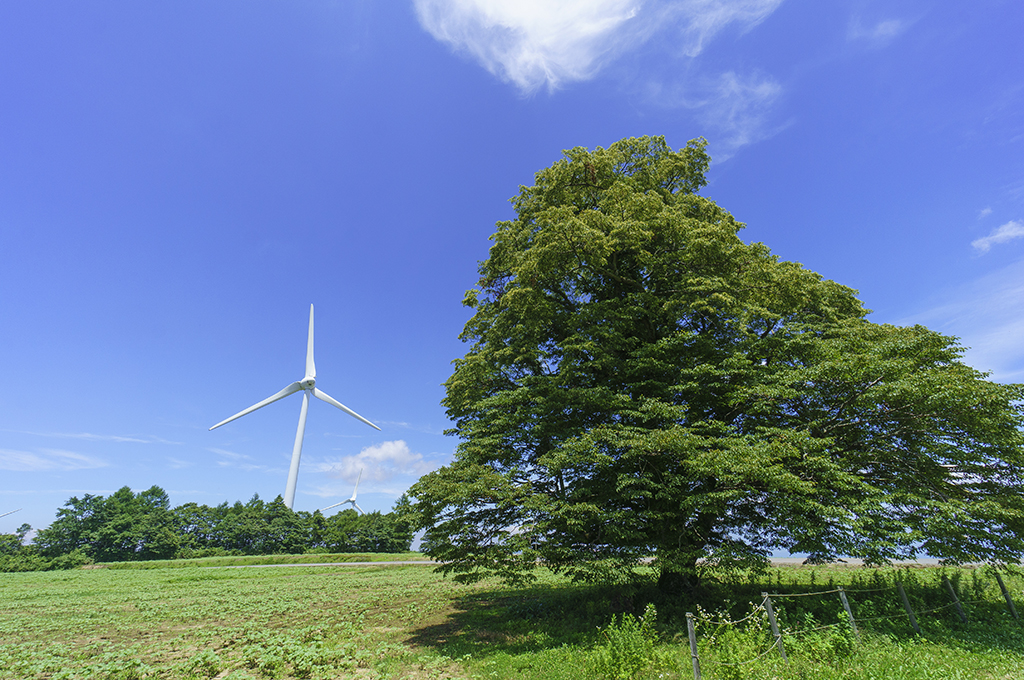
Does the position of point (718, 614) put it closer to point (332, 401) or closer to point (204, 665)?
point (204, 665)

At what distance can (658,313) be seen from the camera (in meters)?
16.5

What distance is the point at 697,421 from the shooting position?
14125 mm

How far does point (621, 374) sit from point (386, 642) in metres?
11.7

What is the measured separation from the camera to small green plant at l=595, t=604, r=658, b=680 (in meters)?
9.03

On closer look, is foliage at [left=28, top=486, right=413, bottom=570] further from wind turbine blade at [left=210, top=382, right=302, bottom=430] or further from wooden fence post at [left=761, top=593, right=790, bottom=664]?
wooden fence post at [left=761, top=593, right=790, bottom=664]

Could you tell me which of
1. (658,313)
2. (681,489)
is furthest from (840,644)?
(658,313)

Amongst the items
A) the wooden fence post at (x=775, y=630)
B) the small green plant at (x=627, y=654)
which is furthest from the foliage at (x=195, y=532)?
the wooden fence post at (x=775, y=630)

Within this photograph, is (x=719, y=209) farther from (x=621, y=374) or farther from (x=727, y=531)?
(x=727, y=531)

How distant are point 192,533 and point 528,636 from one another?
80427mm

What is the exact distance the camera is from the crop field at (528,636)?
30.2 feet

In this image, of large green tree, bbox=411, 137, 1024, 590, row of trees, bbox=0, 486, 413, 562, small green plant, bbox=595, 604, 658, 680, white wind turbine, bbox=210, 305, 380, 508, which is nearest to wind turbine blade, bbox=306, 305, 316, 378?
white wind turbine, bbox=210, 305, 380, 508

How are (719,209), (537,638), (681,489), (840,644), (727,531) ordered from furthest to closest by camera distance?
(719,209), (727,531), (681,489), (537,638), (840,644)

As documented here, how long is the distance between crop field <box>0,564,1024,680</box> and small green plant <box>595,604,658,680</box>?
0.03 meters

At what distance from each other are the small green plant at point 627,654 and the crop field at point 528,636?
0.11ft
